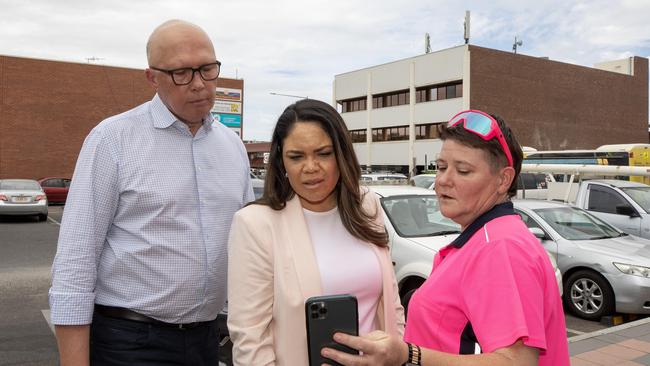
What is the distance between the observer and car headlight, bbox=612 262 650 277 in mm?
6922

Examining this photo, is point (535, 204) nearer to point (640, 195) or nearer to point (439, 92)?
point (640, 195)

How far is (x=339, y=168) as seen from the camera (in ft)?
6.97

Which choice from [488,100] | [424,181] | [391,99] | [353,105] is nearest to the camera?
[424,181]

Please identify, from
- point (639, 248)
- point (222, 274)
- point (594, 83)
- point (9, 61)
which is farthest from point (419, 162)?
point (222, 274)

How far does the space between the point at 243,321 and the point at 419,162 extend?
42.5m

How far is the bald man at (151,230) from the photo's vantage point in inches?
79.6

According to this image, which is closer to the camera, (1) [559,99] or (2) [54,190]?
(2) [54,190]

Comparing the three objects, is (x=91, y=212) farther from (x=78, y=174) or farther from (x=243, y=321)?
(x=243, y=321)

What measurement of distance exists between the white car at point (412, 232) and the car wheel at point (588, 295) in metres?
0.67

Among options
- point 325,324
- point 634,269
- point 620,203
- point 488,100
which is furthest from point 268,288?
point 488,100

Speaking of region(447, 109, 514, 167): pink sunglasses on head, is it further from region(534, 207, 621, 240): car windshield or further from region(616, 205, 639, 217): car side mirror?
region(616, 205, 639, 217): car side mirror

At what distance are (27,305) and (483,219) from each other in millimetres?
7248

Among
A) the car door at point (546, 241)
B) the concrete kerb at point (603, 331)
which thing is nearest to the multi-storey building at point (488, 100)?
the car door at point (546, 241)

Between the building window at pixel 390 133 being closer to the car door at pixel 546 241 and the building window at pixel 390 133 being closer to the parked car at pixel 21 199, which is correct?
the parked car at pixel 21 199
